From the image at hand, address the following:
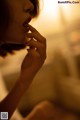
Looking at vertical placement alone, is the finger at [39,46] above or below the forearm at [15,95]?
above

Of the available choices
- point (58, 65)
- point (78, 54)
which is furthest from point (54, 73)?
point (78, 54)

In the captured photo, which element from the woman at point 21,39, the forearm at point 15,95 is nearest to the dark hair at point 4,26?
the woman at point 21,39

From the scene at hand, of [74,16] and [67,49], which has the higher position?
[74,16]

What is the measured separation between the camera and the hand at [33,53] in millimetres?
1014

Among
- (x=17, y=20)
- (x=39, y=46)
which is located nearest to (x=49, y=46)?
(x=39, y=46)

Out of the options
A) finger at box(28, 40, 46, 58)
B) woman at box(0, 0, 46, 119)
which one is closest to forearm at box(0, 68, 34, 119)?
woman at box(0, 0, 46, 119)

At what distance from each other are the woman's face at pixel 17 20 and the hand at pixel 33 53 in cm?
4

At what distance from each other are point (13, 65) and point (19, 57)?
0.14ft

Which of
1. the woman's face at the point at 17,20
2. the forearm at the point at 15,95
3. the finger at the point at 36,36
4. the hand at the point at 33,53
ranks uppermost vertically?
the woman's face at the point at 17,20

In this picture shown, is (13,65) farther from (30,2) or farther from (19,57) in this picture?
(30,2)

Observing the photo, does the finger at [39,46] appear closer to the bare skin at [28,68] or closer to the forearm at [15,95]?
the bare skin at [28,68]

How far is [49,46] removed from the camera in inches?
41.8

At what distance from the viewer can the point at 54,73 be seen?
42.1 inches

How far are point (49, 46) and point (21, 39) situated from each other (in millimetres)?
128
